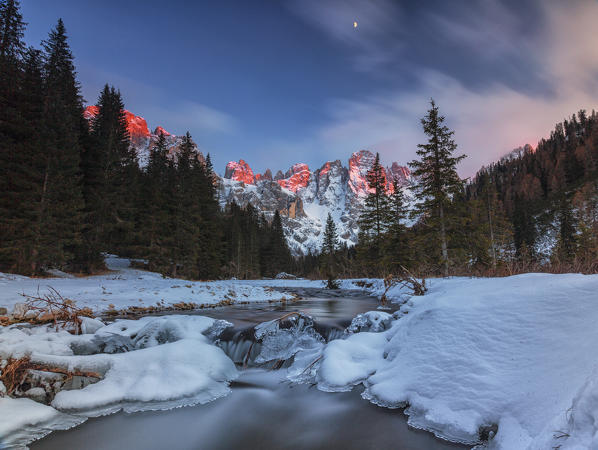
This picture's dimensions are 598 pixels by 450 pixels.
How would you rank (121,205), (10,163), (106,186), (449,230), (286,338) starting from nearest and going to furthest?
(286,338) → (10,163) → (449,230) → (106,186) → (121,205)

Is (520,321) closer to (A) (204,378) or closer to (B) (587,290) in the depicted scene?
(B) (587,290)

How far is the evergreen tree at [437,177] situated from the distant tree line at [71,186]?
20581 millimetres

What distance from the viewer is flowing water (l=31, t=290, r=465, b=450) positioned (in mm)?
2896

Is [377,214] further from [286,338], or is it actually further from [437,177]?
[286,338]

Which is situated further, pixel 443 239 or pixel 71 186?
pixel 443 239

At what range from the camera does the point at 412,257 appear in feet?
84.2

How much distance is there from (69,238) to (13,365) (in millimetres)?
16899

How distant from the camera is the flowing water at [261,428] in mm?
2896

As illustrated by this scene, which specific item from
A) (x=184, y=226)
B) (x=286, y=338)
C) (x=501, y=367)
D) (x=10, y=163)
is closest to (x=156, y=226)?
(x=184, y=226)

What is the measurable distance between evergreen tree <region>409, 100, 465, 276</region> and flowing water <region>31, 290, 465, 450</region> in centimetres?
1742

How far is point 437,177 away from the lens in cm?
1934

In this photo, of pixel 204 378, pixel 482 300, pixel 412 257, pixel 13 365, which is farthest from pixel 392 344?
pixel 412 257

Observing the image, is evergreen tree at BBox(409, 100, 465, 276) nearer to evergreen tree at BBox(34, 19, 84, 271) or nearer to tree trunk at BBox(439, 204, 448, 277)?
tree trunk at BBox(439, 204, 448, 277)

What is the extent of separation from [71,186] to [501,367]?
21.4 metres
